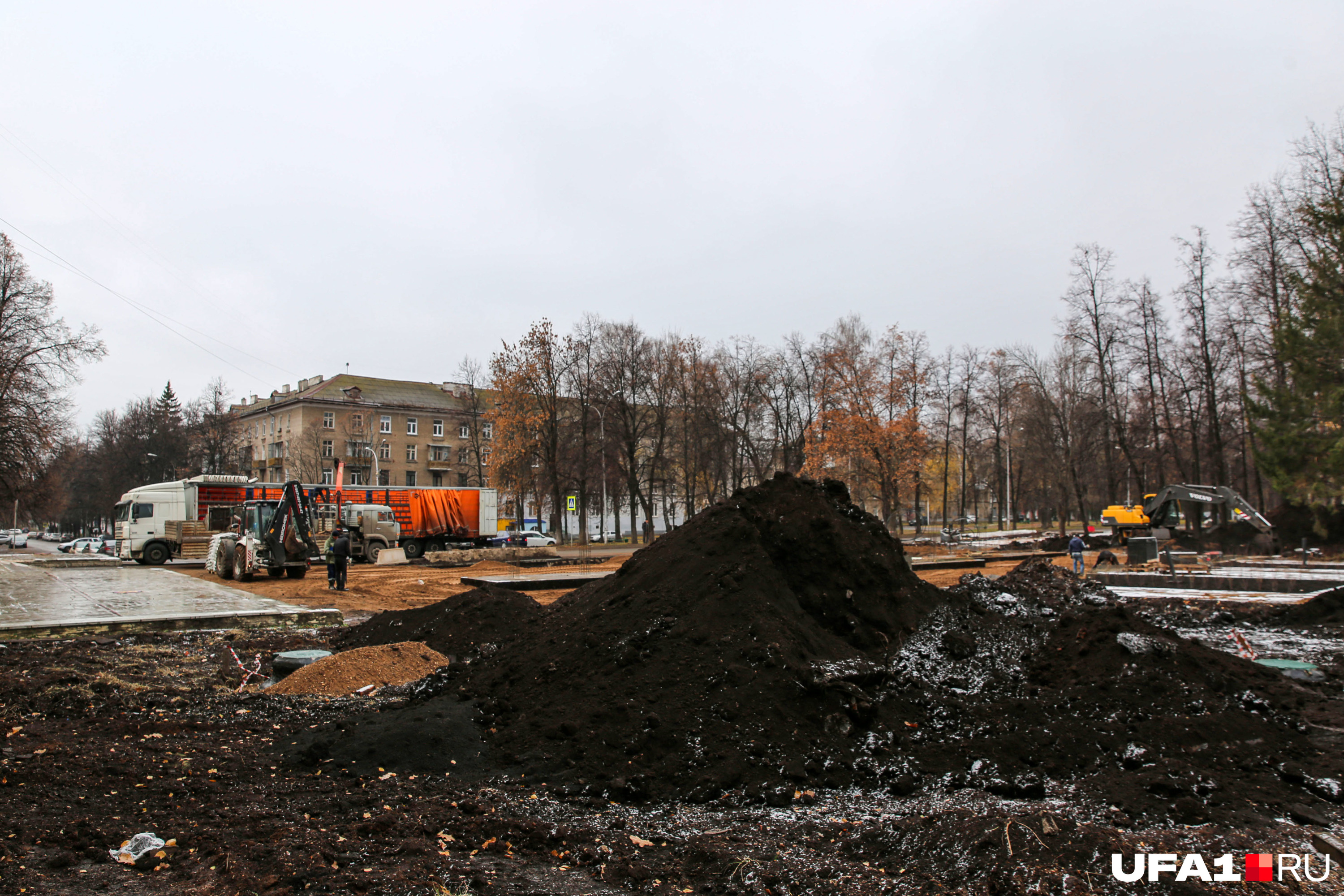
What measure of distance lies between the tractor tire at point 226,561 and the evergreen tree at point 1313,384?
35.1m

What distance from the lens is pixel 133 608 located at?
14.8 m

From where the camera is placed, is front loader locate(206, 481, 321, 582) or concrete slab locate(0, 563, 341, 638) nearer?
concrete slab locate(0, 563, 341, 638)

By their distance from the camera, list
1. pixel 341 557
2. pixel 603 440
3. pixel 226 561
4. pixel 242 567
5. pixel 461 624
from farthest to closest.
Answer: pixel 603 440 → pixel 226 561 → pixel 242 567 → pixel 341 557 → pixel 461 624

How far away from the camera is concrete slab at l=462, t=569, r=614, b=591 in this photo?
875 inches

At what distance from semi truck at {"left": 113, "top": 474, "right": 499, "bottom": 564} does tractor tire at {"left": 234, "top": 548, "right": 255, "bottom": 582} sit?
421cm

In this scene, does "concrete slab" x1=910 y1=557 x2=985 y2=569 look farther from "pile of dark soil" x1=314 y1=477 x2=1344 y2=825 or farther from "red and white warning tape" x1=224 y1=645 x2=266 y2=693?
"red and white warning tape" x1=224 y1=645 x2=266 y2=693

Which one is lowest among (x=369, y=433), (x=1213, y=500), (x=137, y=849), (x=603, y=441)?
(x=137, y=849)

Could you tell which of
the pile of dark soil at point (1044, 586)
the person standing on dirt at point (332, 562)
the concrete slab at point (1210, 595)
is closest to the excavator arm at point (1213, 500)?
the concrete slab at point (1210, 595)

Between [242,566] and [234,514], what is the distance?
10.5 metres

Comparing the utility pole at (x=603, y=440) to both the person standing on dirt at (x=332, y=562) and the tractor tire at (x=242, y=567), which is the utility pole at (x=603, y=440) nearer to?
the tractor tire at (x=242, y=567)

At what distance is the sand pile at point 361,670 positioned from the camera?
864 centimetres

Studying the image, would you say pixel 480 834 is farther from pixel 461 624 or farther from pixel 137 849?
pixel 461 624

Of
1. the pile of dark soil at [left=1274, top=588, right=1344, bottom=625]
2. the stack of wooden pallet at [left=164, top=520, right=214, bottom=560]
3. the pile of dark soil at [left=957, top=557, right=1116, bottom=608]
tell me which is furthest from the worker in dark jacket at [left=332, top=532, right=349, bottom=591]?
the pile of dark soil at [left=1274, top=588, right=1344, bottom=625]

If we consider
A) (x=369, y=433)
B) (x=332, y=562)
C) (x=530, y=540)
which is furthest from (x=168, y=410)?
(x=332, y=562)
